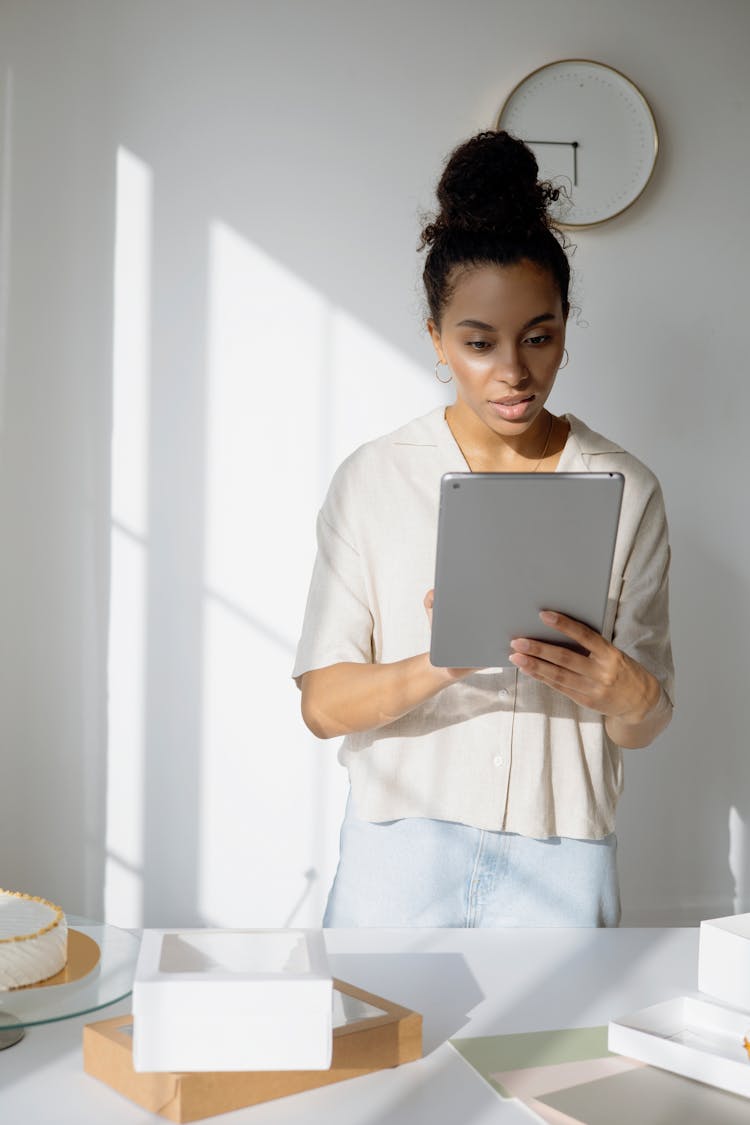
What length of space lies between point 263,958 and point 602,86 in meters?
2.34

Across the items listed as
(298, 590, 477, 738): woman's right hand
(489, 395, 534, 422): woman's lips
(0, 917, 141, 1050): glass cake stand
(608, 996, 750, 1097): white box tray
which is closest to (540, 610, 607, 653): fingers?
(298, 590, 477, 738): woman's right hand

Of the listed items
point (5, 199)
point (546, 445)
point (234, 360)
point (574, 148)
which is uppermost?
point (574, 148)

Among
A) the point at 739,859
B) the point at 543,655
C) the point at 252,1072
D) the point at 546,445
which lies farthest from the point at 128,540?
the point at 252,1072

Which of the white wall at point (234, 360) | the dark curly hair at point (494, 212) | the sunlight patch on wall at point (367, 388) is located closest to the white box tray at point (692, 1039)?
the dark curly hair at point (494, 212)

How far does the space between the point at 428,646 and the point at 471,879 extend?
0.31 m

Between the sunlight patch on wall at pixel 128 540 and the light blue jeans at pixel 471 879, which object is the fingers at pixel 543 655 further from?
the sunlight patch on wall at pixel 128 540

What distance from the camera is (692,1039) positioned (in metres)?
0.98

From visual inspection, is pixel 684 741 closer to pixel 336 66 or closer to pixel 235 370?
pixel 235 370

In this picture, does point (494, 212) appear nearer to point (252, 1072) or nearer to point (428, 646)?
point (428, 646)

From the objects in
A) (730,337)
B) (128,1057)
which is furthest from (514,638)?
(730,337)

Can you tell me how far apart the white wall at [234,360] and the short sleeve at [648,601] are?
114 centimetres

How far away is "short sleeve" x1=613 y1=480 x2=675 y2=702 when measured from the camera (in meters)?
1.55

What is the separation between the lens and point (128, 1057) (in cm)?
88

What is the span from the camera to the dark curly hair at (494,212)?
151 cm
